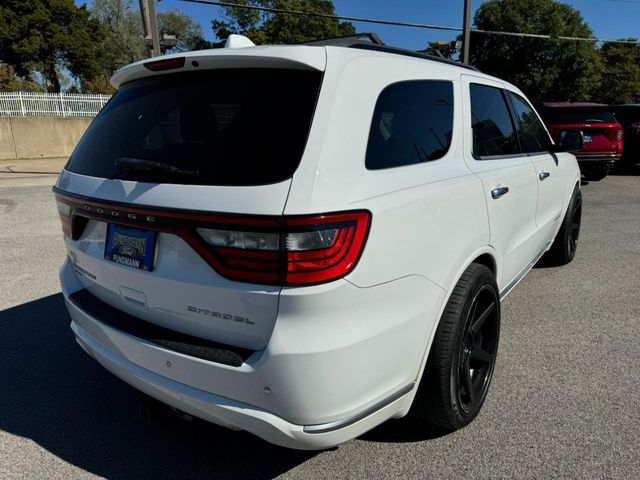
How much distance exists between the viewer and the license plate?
1926mm

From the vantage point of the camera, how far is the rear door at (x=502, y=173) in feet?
8.75

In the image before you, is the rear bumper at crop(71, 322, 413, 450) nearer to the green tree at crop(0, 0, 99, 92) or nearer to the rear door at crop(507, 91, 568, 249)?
the rear door at crop(507, 91, 568, 249)

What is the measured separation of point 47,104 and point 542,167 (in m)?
19.3

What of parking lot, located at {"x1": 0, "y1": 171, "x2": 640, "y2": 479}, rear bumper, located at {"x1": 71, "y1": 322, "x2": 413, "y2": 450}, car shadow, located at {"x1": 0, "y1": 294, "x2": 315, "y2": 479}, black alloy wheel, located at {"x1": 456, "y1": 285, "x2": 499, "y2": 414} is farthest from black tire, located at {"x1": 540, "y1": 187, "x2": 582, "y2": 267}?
car shadow, located at {"x1": 0, "y1": 294, "x2": 315, "y2": 479}

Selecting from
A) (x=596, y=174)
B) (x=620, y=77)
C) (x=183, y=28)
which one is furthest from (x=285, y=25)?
(x=596, y=174)

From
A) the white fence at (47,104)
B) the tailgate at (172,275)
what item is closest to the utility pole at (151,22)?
the white fence at (47,104)

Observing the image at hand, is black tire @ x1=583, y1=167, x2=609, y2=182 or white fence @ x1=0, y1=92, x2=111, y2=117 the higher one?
white fence @ x1=0, y1=92, x2=111, y2=117

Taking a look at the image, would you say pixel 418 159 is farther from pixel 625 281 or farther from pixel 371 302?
pixel 625 281

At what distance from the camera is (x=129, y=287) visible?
6.79 feet

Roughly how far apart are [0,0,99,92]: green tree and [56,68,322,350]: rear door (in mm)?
49328

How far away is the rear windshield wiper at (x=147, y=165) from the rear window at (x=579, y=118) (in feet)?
32.0

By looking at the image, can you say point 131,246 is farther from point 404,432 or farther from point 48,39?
point 48,39

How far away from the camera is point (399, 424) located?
101 inches

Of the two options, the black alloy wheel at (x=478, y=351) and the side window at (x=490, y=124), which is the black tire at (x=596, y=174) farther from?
the black alloy wheel at (x=478, y=351)
